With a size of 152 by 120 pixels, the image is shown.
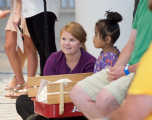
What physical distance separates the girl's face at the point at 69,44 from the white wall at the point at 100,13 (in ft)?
2.14

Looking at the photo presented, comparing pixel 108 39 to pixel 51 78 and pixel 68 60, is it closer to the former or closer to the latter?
pixel 68 60

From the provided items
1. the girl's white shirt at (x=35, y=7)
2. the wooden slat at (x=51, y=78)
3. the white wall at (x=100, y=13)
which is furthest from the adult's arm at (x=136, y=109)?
the white wall at (x=100, y=13)

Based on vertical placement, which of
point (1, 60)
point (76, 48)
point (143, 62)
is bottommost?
point (1, 60)

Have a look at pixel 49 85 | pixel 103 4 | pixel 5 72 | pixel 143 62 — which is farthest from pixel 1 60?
pixel 143 62

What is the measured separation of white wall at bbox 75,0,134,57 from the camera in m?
2.12

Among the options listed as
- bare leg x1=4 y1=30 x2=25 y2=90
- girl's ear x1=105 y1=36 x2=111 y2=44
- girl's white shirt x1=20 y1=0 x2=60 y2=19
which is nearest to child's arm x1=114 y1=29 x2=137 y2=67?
girl's ear x1=105 y1=36 x2=111 y2=44

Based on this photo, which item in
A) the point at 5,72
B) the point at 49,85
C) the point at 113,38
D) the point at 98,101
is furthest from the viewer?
the point at 5,72

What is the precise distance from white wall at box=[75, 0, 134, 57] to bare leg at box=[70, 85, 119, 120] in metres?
1.25

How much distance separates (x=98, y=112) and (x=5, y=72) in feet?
9.40

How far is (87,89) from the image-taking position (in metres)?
1.00

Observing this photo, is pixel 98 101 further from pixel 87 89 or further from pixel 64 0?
pixel 64 0

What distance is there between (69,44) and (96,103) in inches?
30.0

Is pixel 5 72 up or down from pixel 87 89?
down

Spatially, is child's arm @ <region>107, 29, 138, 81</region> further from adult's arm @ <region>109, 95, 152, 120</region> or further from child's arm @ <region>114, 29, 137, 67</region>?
adult's arm @ <region>109, 95, 152, 120</region>
